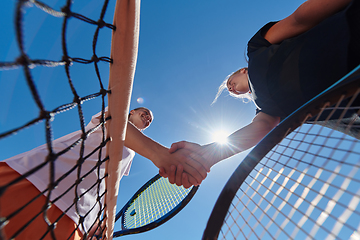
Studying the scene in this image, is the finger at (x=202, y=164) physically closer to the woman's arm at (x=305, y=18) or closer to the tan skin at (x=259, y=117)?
the tan skin at (x=259, y=117)

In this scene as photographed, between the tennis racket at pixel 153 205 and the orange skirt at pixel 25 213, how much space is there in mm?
1191

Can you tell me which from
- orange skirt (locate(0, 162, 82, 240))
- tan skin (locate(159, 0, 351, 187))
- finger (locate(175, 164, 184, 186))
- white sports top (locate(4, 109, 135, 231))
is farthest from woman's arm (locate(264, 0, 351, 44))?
orange skirt (locate(0, 162, 82, 240))

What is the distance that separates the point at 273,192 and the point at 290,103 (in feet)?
1.70

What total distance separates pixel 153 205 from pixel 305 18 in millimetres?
2375

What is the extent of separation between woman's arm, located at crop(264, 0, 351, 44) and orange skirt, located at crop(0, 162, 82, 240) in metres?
1.61

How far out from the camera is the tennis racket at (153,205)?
190 cm

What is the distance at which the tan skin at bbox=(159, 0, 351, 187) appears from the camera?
78cm

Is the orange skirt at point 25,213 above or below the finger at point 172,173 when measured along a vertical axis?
below

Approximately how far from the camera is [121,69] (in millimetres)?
669

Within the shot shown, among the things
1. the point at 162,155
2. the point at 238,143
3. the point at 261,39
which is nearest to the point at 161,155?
the point at 162,155

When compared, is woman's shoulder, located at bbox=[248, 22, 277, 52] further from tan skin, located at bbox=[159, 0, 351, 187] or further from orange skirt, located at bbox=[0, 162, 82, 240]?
orange skirt, located at bbox=[0, 162, 82, 240]

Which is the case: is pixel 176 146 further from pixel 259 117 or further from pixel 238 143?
pixel 259 117

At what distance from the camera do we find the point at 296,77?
2.77 feet

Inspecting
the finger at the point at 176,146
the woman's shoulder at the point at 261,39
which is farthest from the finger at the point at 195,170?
the woman's shoulder at the point at 261,39
